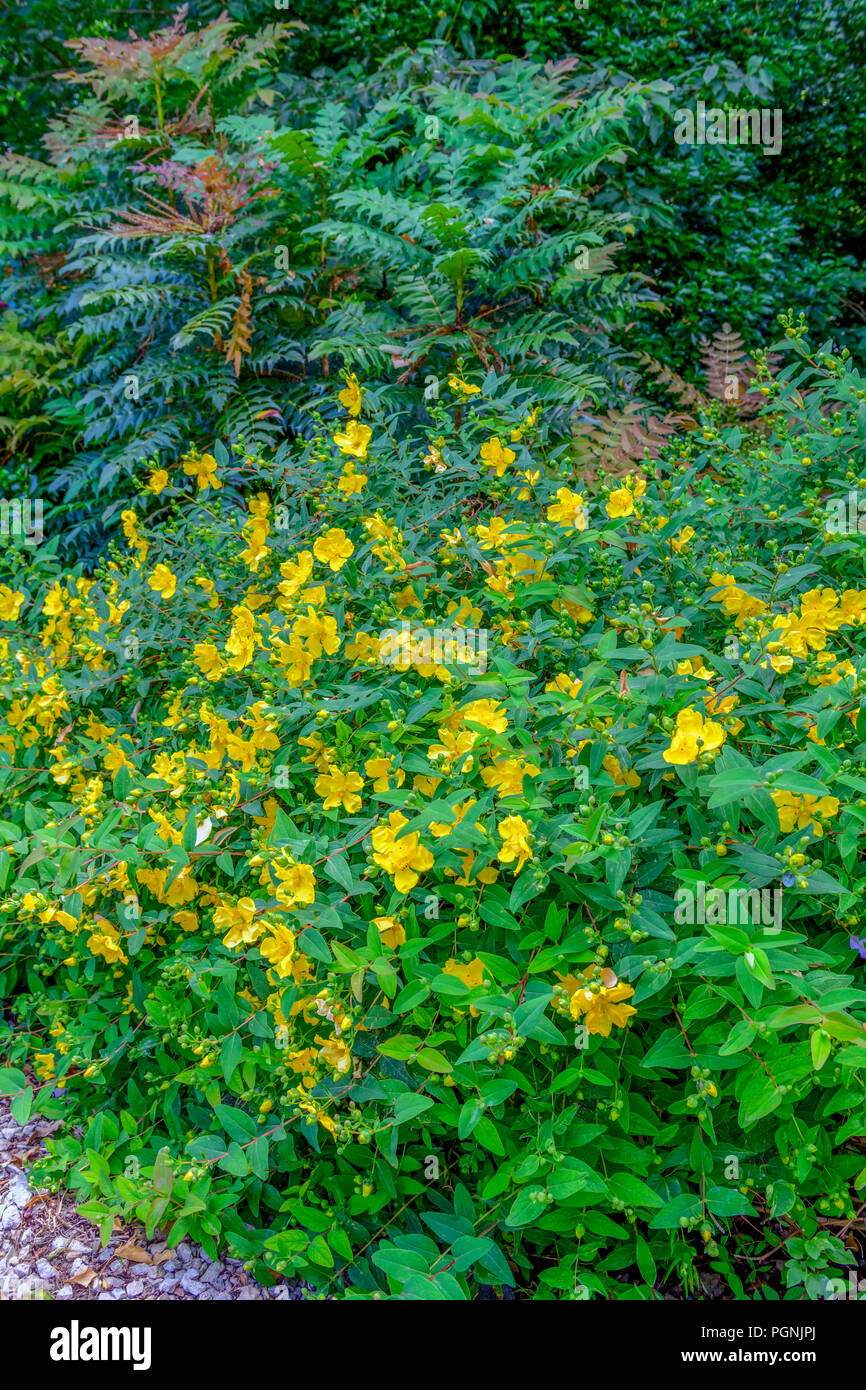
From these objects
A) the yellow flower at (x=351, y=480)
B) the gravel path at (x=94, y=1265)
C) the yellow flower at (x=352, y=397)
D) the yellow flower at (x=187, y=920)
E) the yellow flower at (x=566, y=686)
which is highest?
the yellow flower at (x=352, y=397)

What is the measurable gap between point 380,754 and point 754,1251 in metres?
1.07

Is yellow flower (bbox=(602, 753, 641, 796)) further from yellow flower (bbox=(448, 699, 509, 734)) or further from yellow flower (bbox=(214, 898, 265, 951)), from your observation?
yellow flower (bbox=(214, 898, 265, 951))

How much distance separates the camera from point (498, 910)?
1.51 metres

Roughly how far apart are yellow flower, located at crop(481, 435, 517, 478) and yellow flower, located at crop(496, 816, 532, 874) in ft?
3.29

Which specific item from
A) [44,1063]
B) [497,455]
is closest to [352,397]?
[497,455]

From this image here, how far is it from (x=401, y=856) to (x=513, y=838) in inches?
7.1

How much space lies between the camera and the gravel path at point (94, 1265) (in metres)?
1.67

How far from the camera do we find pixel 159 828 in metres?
1.73

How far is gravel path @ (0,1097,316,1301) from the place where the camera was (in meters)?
1.67

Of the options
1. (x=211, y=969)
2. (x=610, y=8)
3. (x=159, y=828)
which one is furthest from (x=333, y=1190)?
(x=610, y=8)

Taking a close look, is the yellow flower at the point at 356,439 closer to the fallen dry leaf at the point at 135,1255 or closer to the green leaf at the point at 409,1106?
the green leaf at the point at 409,1106

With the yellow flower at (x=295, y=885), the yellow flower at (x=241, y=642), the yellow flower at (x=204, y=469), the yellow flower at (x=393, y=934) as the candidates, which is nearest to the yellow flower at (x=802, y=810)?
the yellow flower at (x=393, y=934)

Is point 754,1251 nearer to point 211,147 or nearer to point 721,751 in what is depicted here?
point 721,751

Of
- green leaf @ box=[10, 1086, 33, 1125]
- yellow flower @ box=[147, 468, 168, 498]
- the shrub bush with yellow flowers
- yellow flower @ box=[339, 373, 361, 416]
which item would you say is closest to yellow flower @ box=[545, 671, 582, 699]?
the shrub bush with yellow flowers
